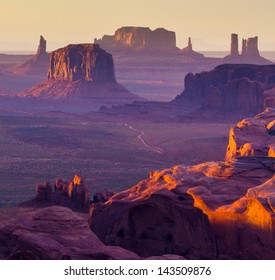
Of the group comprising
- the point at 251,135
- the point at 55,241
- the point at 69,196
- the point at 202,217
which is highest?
the point at 55,241

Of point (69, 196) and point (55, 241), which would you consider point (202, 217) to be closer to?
point (55, 241)

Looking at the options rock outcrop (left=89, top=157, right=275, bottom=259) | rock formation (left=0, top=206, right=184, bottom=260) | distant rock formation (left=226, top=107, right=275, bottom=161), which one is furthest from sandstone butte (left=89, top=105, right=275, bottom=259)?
distant rock formation (left=226, top=107, right=275, bottom=161)

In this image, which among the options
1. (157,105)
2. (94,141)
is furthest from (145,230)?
(157,105)

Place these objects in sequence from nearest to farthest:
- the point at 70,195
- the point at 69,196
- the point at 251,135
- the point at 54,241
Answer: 1. the point at 54,241
2. the point at 70,195
3. the point at 69,196
4. the point at 251,135

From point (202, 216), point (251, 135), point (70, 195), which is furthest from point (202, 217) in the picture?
point (251, 135)

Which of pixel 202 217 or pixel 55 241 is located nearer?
pixel 55 241

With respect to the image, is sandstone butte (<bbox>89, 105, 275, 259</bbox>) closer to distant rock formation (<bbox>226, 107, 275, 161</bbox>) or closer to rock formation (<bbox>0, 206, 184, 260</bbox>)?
rock formation (<bbox>0, 206, 184, 260</bbox>)

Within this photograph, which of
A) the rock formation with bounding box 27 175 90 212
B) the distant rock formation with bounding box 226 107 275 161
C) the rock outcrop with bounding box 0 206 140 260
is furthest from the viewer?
the distant rock formation with bounding box 226 107 275 161

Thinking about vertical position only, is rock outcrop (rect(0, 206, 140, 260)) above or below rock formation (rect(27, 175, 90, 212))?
above

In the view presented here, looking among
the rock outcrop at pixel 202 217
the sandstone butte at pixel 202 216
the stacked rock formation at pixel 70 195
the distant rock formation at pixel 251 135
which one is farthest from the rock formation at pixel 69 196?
the rock outcrop at pixel 202 217

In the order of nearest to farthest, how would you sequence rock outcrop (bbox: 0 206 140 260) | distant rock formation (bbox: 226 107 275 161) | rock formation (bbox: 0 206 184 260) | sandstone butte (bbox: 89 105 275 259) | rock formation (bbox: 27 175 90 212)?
rock formation (bbox: 0 206 184 260), rock outcrop (bbox: 0 206 140 260), sandstone butte (bbox: 89 105 275 259), rock formation (bbox: 27 175 90 212), distant rock formation (bbox: 226 107 275 161)
